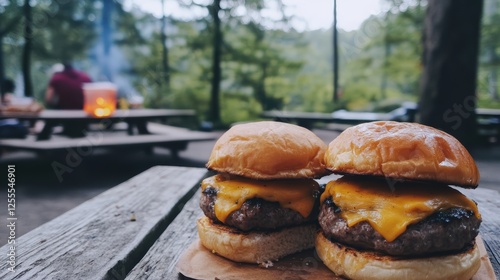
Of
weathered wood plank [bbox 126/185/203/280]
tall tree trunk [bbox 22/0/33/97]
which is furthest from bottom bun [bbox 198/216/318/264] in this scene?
tall tree trunk [bbox 22/0/33/97]

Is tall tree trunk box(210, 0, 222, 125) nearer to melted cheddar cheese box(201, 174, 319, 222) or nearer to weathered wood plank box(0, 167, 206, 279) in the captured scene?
weathered wood plank box(0, 167, 206, 279)

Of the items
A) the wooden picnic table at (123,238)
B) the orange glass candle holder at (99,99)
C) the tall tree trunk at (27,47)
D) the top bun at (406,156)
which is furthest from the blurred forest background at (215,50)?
the top bun at (406,156)

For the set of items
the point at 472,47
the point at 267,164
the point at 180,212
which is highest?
the point at 472,47

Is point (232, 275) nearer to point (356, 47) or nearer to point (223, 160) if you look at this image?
point (223, 160)

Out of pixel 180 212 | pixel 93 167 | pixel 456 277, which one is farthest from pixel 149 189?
pixel 93 167

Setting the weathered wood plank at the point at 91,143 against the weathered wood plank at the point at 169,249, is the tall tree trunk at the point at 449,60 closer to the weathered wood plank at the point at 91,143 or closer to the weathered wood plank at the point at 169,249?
the weathered wood plank at the point at 91,143
